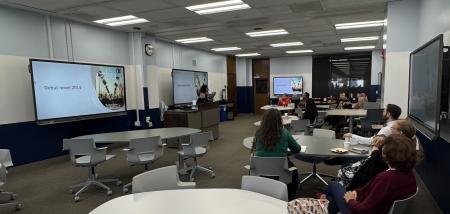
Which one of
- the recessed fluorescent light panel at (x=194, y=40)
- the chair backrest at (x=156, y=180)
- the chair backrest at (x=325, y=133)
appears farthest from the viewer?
the recessed fluorescent light panel at (x=194, y=40)

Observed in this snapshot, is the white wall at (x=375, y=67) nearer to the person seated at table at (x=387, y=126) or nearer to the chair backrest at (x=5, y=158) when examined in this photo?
the person seated at table at (x=387, y=126)

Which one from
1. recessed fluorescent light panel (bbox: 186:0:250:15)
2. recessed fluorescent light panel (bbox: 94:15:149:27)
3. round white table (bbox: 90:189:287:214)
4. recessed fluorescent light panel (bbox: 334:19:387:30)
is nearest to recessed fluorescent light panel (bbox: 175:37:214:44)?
recessed fluorescent light panel (bbox: 94:15:149:27)

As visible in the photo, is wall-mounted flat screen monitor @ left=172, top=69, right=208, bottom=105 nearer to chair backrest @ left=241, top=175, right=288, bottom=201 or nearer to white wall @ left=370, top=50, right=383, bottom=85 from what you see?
chair backrest @ left=241, top=175, right=288, bottom=201

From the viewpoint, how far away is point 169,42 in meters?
8.93

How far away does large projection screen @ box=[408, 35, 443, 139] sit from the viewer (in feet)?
8.42

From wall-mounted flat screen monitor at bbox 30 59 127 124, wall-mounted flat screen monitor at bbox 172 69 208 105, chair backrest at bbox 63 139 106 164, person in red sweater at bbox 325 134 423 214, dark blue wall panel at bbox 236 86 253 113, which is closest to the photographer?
person in red sweater at bbox 325 134 423 214

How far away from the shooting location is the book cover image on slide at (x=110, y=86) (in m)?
6.21

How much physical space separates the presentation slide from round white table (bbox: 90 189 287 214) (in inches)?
167

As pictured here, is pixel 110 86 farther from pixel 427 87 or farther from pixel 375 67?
pixel 375 67

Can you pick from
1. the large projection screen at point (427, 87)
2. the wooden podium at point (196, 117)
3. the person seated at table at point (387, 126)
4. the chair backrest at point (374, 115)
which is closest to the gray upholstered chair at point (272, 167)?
the person seated at table at point (387, 126)

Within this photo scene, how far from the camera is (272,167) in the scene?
2.82m

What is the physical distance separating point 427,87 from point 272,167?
75.2 inches

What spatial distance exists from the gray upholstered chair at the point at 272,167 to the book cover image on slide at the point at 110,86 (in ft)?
15.3

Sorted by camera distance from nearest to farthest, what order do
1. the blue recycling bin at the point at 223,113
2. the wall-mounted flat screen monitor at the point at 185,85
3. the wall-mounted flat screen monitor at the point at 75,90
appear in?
1. the wall-mounted flat screen monitor at the point at 75,90
2. the wall-mounted flat screen monitor at the point at 185,85
3. the blue recycling bin at the point at 223,113
